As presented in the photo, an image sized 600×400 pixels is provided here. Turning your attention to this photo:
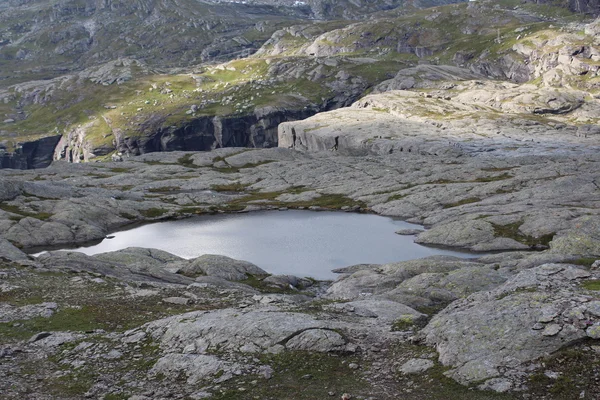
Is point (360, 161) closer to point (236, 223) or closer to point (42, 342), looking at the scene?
point (236, 223)

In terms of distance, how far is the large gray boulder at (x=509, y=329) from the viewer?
74.1ft

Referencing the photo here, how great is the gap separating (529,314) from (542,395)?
18.0ft

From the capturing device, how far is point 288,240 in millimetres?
106500

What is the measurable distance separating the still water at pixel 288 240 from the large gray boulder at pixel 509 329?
5030cm

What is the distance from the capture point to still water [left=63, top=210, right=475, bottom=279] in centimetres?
8900

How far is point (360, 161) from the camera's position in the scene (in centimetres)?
19850

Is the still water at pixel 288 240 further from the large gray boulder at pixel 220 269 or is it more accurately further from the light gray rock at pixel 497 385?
the light gray rock at pixel 497 385

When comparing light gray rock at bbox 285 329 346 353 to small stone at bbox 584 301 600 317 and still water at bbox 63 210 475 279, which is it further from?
still water at bbox 63 210 475 279

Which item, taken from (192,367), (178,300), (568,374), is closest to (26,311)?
(178,300)

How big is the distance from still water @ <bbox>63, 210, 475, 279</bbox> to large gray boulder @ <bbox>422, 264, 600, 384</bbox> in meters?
50.3

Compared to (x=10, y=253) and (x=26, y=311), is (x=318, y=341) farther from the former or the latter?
(x=10, y=253)

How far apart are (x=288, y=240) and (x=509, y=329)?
273 ft

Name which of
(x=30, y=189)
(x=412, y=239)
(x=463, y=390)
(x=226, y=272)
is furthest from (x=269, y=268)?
(x=30, y=189)

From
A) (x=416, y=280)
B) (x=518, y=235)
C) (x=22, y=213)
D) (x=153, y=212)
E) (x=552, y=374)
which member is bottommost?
(x=518, y=235)
